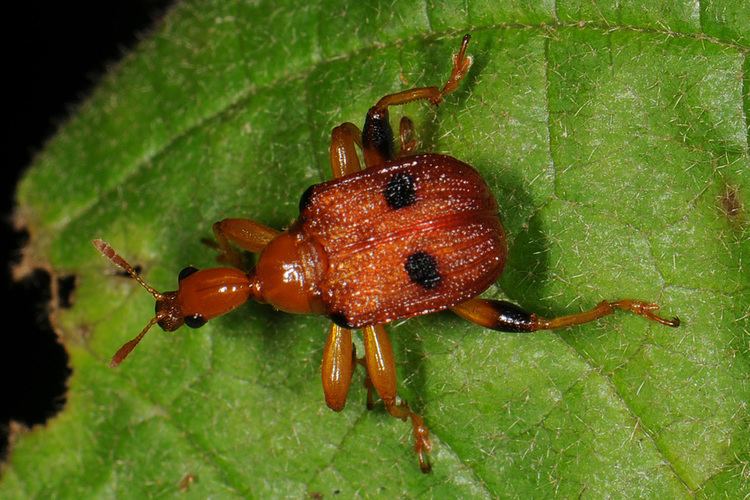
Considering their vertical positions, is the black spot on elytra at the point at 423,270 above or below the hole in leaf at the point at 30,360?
above

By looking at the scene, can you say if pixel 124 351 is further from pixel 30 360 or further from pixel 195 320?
pixel 30 360

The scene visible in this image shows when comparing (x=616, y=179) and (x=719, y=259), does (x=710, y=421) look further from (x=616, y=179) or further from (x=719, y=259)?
(x=616, y=179)

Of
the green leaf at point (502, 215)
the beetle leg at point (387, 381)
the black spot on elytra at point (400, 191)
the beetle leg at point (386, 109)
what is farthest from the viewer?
the beetle leg at point (387, 381)

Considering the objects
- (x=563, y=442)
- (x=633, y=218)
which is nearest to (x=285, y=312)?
(x=563, y=442)

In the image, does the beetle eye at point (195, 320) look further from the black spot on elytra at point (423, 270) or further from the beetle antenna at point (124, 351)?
the black spot on elytra at point (423, 270)

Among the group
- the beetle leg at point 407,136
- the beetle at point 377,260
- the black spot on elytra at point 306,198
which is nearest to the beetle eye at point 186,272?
the beetle at point 377,260

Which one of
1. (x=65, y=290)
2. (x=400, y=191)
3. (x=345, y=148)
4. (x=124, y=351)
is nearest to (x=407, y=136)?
(x=345, y=148)

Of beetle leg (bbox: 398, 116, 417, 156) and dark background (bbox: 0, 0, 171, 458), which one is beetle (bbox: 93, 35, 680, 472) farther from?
dark background (bbox: 0, 0, 171, 458)
